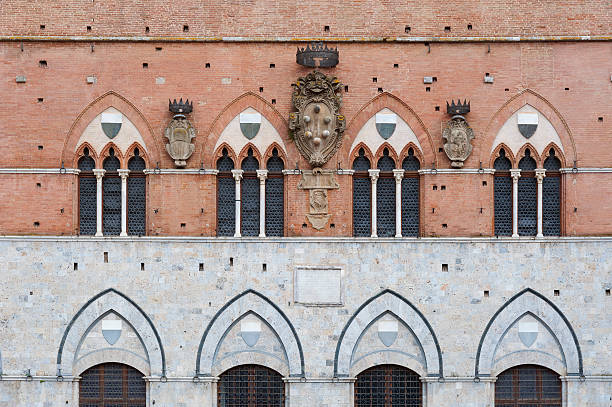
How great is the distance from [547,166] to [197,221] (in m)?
7.41

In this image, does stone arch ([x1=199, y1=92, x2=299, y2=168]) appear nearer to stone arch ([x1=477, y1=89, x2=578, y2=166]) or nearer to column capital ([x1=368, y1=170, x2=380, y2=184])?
column capital ([x1=368, y1=170, x2=380, y2=184])

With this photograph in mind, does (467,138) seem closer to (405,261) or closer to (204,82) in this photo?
(405,261)

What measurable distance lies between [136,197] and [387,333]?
5.94 metres

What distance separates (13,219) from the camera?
2003cm

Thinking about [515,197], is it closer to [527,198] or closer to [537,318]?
[527,198]

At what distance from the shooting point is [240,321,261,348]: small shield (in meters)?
19.9

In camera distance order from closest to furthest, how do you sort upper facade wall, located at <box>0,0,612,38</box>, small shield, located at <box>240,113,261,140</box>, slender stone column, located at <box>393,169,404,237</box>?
slender stone column, located at <box>393,169,404,237</box>, small shield, located at <box>240,113,261,140</box>, upper facade wall, located at <box>0,0,612,38</box>

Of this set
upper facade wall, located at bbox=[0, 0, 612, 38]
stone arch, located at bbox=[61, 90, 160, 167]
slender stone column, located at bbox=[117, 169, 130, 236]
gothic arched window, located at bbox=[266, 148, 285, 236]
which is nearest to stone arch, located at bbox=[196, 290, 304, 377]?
gothic arched window, located at bbox=[266, 148, 285, 236]

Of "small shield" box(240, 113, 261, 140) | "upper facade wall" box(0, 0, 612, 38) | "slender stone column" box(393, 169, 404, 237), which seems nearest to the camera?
"slender stone column" box(393, 169, 404, 237)

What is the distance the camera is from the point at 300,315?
1992 centimetres

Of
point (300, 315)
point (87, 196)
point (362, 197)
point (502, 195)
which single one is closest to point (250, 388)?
point (300, 315)

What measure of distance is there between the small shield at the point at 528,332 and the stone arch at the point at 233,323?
454 centimetres

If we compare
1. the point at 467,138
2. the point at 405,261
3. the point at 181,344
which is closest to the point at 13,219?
the point at 181,344

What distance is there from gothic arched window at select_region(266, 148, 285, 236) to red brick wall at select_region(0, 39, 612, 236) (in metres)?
0.25
